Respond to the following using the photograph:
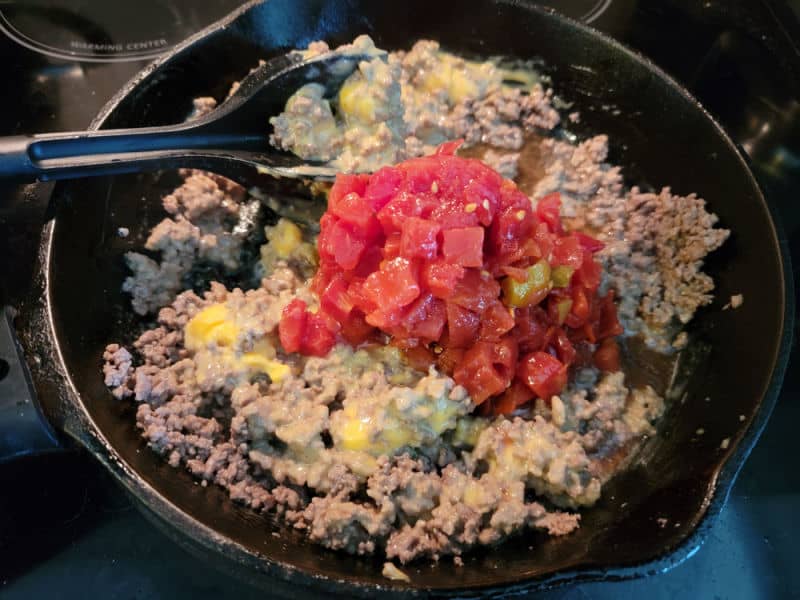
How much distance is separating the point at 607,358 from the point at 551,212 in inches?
20.3

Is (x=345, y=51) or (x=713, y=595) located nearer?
(x=713, y=595)

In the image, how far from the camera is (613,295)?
85.0 inches

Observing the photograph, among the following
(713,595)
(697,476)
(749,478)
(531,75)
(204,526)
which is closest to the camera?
(204,526)

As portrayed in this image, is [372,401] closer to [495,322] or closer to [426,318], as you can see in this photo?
[426,318]

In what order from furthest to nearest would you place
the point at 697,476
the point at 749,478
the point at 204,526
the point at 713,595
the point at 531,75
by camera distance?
1. the point at 531,75
2. the point at 749,478
3. the point at 713,595
4. the point at 697,476
5. the point at 204,526

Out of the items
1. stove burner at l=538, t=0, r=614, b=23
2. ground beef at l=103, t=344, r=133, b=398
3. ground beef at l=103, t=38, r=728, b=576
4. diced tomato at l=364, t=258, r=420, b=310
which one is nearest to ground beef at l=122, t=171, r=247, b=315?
ground beef at l=103, t=38, r=728, b=576

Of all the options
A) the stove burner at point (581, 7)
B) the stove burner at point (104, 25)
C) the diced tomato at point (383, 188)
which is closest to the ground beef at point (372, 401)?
the diced tomato at point (383, 188)

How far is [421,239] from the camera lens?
179 cm

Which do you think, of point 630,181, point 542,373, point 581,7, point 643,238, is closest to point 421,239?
point 542,373

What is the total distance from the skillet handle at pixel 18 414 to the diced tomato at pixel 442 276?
1.07 m

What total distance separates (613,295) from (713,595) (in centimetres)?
97


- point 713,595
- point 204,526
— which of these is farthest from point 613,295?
point 204,526

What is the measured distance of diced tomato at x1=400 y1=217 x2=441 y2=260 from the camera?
1789 mm

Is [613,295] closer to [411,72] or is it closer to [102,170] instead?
[411,72]
